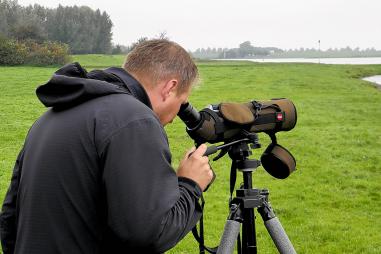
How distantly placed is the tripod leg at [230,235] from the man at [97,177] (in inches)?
36.2

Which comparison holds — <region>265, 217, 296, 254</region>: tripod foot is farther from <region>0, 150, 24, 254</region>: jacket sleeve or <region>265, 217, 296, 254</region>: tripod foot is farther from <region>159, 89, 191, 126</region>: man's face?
<region>0, 150, 24, 254</region>: jacket sleeve

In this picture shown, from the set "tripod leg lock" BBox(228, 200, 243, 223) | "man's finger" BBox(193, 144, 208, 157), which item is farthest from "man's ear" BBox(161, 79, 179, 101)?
"tripod leg lock" BBox(228, 200, 243, 223)

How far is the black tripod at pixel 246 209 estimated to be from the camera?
122 inches

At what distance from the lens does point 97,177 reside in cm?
201

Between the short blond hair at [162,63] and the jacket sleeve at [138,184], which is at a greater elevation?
the short blond hair at [162,63]

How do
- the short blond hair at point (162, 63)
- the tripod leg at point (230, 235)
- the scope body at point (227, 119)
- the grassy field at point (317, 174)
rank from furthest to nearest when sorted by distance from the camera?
the grassy field at point (317, 174)
the tripod leg at point (230, 235)
the scope body at point (227, 119)
the short blond hair at point (162, 63)

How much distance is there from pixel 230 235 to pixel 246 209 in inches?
7.6

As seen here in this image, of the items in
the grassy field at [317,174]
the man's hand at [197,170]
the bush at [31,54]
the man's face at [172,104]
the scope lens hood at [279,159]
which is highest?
the man's face at [172,104]

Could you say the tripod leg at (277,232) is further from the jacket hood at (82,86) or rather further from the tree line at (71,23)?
the tree line at (71,23)

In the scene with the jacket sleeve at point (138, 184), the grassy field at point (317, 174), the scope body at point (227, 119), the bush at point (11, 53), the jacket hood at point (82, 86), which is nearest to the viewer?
the jacket sleeve at point (138, 184)

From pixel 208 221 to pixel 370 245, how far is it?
2.07 m

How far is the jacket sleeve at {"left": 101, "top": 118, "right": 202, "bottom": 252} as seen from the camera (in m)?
1.93

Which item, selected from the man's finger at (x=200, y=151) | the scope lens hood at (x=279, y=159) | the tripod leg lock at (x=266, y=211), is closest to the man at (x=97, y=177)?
the man's finger at (x=200, y=151)

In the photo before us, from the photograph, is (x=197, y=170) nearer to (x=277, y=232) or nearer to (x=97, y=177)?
(x=97, y=177)
